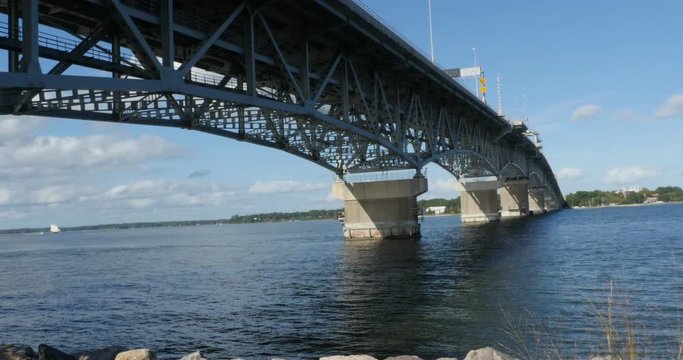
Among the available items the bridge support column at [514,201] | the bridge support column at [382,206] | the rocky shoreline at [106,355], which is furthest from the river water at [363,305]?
the bridge support column at [514,201]

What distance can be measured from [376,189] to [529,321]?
48.0 m

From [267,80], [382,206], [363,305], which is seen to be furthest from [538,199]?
[363,305]

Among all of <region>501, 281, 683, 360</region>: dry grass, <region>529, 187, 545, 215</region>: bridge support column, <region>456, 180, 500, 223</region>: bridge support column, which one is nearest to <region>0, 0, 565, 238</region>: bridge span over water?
<region>501, 281, 683, 360</region>: dry grass

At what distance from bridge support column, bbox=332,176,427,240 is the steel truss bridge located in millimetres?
3227

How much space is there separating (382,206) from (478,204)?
169ft

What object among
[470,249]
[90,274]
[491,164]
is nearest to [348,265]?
[470,249]

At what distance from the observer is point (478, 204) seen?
4555 inches

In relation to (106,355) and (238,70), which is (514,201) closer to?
(238,70)

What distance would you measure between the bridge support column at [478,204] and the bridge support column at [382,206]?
148ft

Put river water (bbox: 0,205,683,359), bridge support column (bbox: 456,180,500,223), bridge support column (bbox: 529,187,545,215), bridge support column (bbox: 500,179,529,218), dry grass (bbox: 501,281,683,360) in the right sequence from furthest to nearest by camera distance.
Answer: bridge support column (bbox: 529,187,545,215) < bridge support column (bbox: 500,179,529,218) < bridge support column (bbox: 456,180,500,223) < river water (bbox: 0,205,683,359) < dry grass (bbox: 501,281,683,360)

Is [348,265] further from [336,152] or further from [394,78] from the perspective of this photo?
[336,152]

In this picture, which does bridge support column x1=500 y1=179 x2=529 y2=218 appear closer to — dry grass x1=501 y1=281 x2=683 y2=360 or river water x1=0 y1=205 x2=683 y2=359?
river water x1=0 y1=205 x2=683 y2=359

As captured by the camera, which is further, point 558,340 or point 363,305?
point 363,305

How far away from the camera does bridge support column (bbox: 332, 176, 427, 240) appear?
66.3 m
